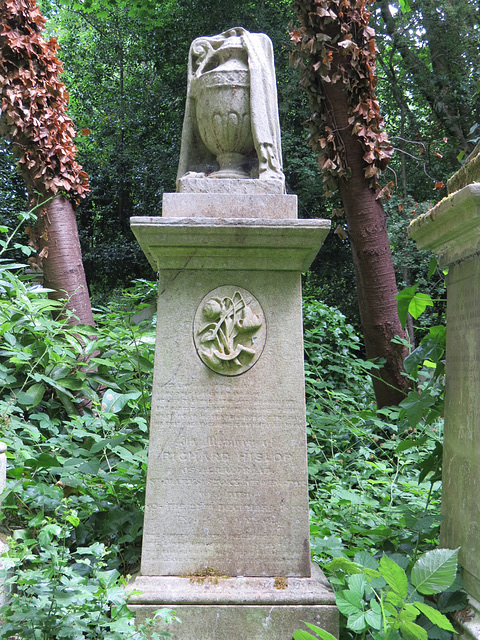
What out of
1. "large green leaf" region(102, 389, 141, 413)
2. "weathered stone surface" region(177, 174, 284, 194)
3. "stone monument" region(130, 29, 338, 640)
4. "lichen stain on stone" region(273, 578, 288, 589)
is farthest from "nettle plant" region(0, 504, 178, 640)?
"weathered stone surface" region(177, 174, 284, 194)

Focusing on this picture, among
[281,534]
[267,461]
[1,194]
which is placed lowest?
[281,534]

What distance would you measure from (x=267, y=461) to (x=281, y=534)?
1.13 feet

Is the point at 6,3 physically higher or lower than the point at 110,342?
higher

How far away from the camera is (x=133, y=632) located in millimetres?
2180

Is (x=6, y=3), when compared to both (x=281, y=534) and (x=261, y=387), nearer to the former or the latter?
(x=261, y=387)

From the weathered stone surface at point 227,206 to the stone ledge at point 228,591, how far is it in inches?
67.5

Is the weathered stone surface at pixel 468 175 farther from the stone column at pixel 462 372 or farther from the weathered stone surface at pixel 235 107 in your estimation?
the weathered stone surface at pixel 235 107

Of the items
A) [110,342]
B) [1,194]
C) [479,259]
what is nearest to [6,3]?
[110,342]

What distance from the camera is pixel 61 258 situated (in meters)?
5.62

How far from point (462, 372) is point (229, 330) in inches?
41.7

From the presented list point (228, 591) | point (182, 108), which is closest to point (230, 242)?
point (228, 591)

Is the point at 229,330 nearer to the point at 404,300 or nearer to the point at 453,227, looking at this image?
the point at 404,300

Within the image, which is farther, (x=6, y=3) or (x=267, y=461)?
(x=6, y=3)

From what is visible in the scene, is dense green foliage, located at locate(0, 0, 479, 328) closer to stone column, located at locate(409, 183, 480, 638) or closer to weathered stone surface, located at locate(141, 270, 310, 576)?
stone column, located at locate(409, 183, 480, 638)
